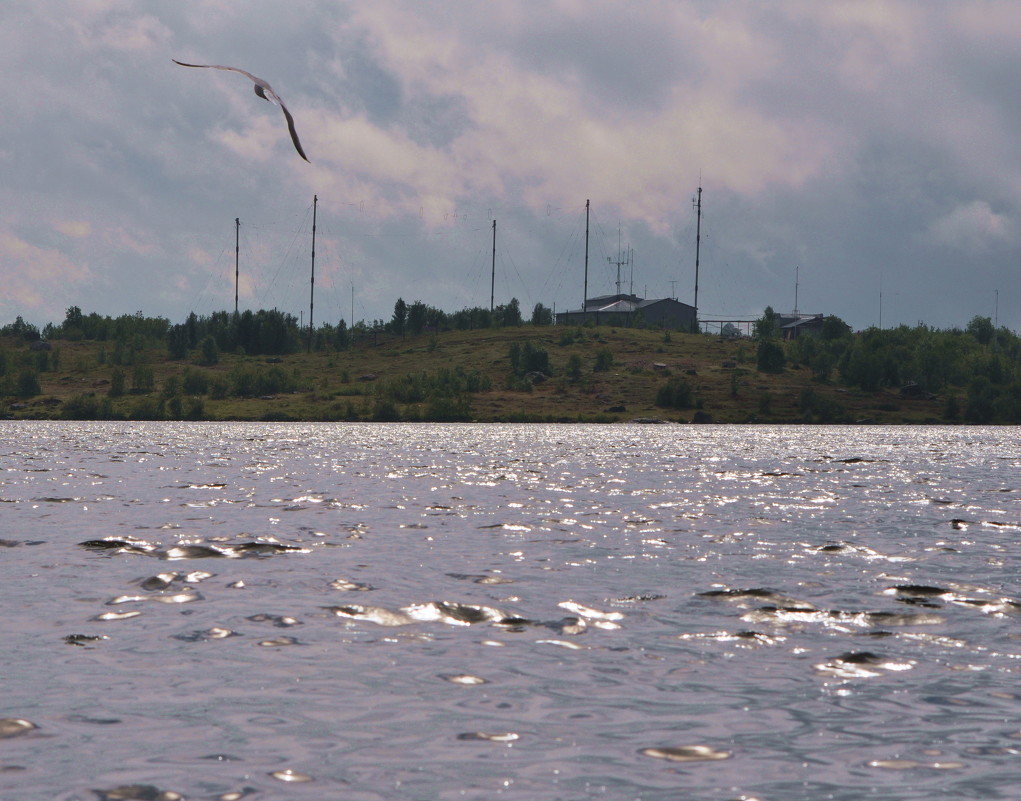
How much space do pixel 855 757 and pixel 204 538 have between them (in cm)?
1413

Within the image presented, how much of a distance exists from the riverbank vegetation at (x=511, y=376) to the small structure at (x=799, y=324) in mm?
12554

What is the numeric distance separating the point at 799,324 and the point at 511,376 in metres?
75.0

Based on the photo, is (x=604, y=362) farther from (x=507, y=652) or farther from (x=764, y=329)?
(x=507, y=652)

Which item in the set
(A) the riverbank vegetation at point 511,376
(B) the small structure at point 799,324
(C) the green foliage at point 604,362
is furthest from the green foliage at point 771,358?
(B) the small structure at point 799,324

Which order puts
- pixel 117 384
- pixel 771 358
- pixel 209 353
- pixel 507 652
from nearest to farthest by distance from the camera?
1. pixel 507 652
2. pixel 117 384
3. pixel 771 358
4. pixel 209 353

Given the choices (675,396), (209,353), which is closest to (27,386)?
(209,353)

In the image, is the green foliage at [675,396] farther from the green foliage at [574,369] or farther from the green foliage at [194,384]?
the green foliage at [194,384]

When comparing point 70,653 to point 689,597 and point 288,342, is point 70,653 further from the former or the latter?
point 288,342

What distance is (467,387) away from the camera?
12444 centimetres

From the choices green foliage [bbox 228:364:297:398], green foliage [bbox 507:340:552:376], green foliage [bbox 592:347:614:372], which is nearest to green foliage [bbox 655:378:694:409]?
green foliage [bbox 592:347:614:372]

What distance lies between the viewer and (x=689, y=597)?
44.9 feet

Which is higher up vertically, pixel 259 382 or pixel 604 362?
pixel 604 362

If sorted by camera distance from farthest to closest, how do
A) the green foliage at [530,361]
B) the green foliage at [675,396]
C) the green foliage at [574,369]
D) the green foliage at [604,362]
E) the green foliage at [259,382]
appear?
the green foliage at [604,362], the green foliage at [530,361], the green foliage at [574,369], the green foliage at [259,382], the green foliage at [675,396]

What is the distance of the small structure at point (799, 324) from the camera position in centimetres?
18301
